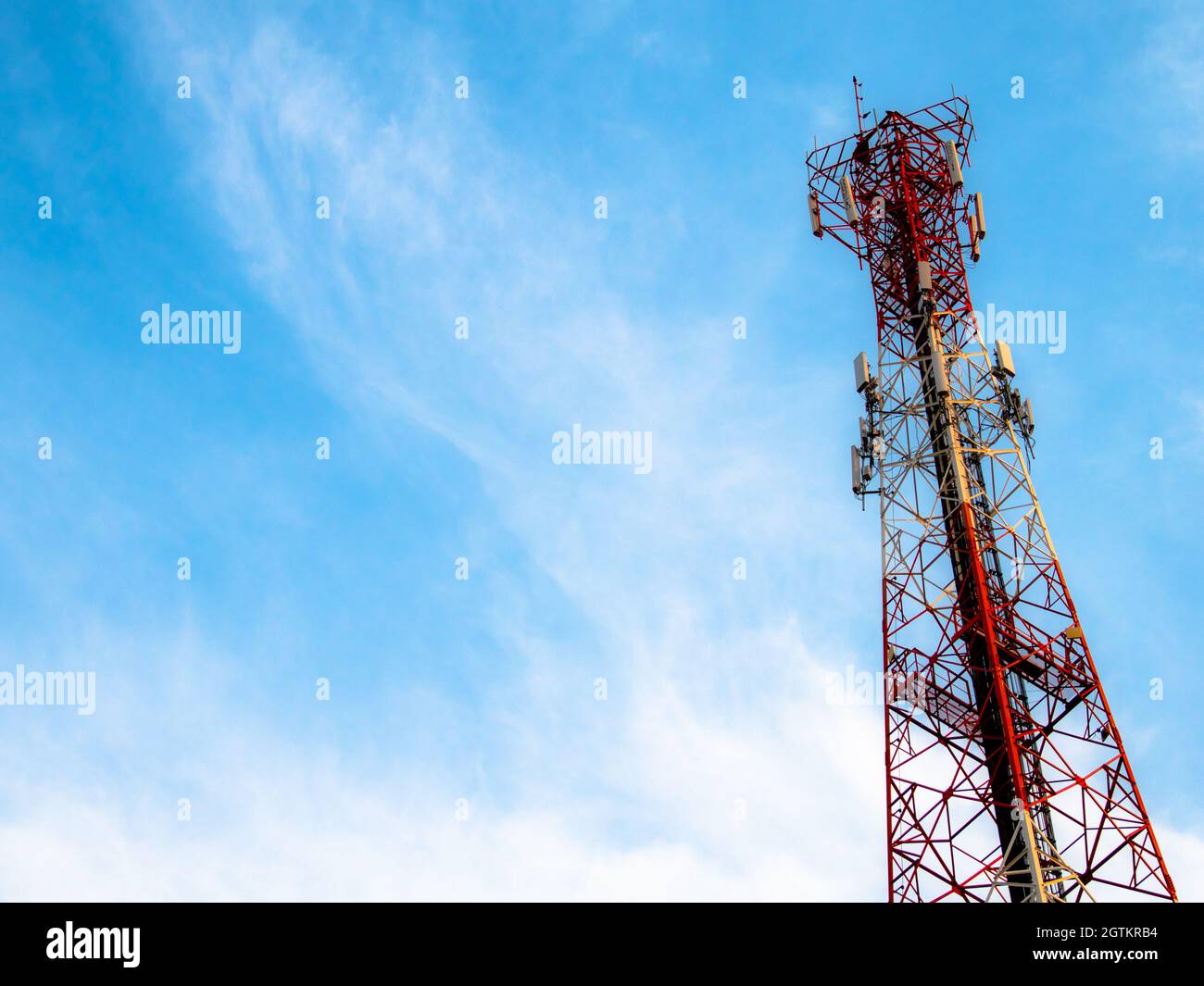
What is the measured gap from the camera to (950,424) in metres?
48.0

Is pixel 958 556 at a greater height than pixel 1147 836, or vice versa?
pixel 958 556
